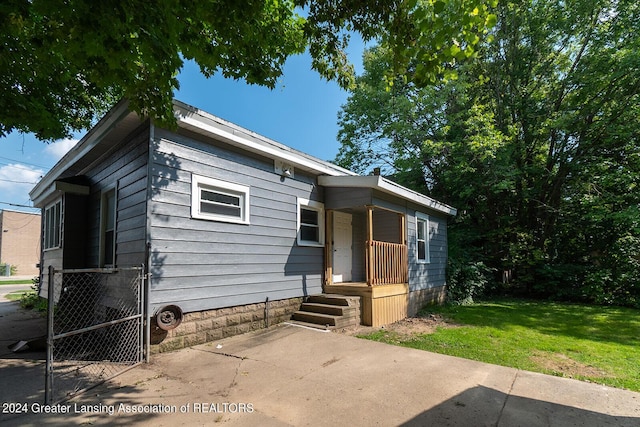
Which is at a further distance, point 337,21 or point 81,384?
point 337,21

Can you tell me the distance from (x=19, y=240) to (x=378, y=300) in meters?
38.8

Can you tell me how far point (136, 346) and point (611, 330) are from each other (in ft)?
30.2

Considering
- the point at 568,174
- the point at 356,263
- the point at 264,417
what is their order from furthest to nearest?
1. the point at 568,174
2. the point at 356,263
3. the point at 264,417

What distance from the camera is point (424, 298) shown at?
31.2ft

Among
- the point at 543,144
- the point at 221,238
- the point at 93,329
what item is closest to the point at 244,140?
the point at 221,238

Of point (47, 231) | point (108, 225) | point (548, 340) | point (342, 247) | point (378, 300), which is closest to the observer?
point (548, 340)

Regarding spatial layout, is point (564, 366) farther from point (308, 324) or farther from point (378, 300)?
point (308, 324)

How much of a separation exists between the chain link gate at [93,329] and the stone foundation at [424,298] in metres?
6.43

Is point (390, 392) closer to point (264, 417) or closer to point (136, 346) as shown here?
point (264, 417)

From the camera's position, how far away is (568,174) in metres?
12.3

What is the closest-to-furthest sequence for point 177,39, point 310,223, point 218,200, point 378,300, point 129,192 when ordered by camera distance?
point 177,39
point 129,192
point 218,200
point 378,300
point 310,223

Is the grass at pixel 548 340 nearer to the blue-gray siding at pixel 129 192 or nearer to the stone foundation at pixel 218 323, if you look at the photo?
the stone foundation at pixel 218 323

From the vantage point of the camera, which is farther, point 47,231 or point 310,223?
point 47,231

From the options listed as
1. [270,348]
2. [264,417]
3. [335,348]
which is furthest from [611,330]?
[264,417]
